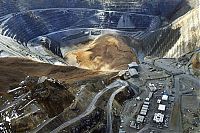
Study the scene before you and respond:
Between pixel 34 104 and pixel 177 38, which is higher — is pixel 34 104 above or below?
below

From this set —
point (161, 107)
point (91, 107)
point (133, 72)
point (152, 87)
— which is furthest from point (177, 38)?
point (91, 107)

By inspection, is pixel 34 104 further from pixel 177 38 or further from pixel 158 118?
pixel 177 38

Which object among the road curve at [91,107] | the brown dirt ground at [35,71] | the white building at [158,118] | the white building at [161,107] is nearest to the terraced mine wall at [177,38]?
the brown dirt ground at [35,71]

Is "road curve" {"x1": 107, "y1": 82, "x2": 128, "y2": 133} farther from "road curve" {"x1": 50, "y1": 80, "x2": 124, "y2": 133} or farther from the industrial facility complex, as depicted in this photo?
"road curve" {"x1": 50, "y1": 80, "x2": 124, "y2": 133}

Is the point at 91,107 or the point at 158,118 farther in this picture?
the point at 158,118

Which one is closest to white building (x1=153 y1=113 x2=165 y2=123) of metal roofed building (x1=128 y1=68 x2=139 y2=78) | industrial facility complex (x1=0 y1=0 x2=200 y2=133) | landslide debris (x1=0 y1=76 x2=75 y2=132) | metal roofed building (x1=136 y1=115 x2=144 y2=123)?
industrial facility complex (x1=0 y1=0 x2=200 y2=133)

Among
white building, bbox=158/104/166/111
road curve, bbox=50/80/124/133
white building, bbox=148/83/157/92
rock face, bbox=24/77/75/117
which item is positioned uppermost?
rock face, bbox=24/77/75/117

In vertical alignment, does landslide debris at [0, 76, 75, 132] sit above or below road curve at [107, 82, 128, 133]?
above

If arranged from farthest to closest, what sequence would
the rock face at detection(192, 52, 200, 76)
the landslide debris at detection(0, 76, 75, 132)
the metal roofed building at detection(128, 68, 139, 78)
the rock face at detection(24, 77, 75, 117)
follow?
the rock face at detection(192, 52, 200, 76)
the metal roofed building at detection(128, 68, 139, 78)
the rock face at detection(24, 77, 75, 117)
the landslide debris at detection(0, 76, 75, 132)

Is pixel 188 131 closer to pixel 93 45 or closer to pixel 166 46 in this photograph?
pixel 166 46
